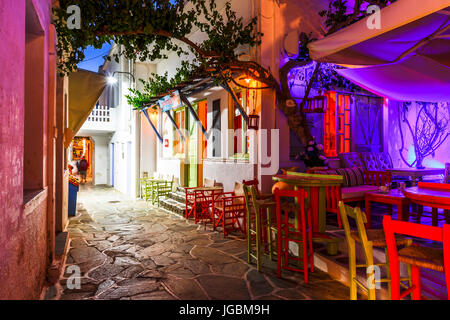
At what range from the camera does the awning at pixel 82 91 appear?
28.7 feet

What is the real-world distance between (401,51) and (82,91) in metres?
8.12

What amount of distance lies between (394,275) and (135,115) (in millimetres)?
13147

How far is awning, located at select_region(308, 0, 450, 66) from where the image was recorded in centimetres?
302

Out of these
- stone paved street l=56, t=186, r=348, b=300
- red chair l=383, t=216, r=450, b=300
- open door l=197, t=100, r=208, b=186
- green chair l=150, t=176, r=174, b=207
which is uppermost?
open door l=197, t=100, r=208, b=186

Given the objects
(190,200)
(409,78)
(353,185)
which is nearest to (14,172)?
(409,78)

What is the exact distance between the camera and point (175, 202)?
1056 cm

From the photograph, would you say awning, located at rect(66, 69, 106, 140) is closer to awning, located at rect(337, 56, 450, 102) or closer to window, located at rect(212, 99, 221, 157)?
window, located at rect(212, 99, 221, 157)

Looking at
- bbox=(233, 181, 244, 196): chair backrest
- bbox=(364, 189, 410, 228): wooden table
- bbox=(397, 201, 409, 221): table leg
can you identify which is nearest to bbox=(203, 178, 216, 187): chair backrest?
bbox=(233, 181, 244, 196): chair backrest

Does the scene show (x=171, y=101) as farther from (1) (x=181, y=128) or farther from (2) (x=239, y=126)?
(2) (x=239, y=126)

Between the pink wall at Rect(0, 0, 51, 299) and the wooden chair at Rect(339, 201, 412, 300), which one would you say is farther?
the wooden chair at Rect(339, 201, 412, 300)

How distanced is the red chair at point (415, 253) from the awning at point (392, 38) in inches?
78.0

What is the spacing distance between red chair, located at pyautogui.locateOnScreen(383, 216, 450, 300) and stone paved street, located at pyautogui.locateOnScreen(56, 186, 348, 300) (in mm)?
1556

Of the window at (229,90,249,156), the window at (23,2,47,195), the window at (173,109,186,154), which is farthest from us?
the window at (173,109,186,154)
